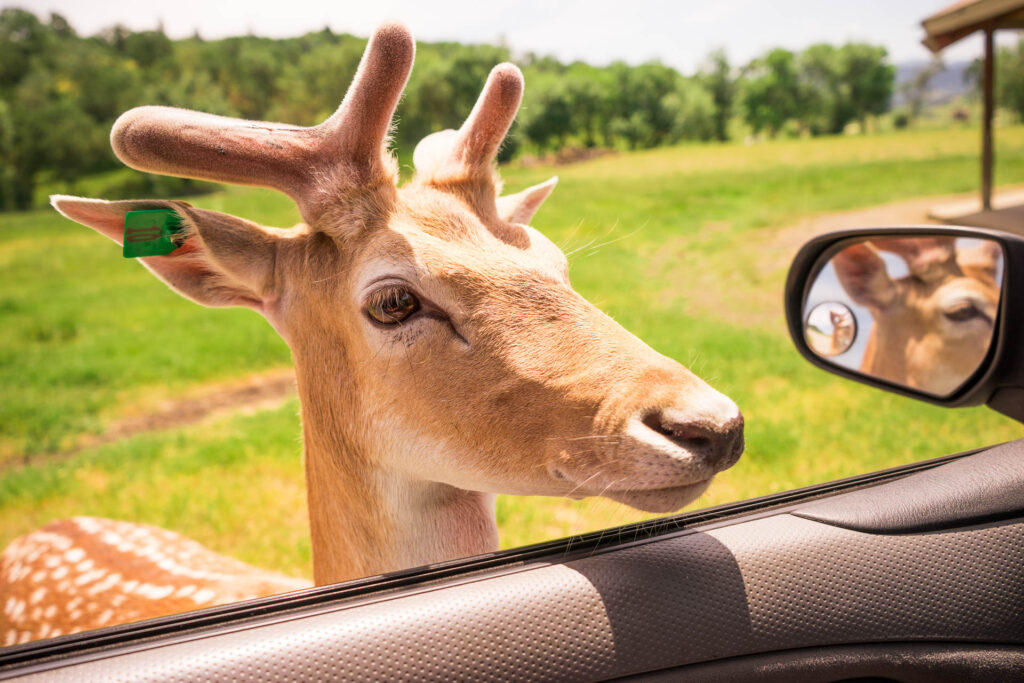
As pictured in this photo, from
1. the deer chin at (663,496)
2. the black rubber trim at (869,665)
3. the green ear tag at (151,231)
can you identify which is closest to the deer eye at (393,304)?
the green ear tag at (151,231)

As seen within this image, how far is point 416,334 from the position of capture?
1.62 meters

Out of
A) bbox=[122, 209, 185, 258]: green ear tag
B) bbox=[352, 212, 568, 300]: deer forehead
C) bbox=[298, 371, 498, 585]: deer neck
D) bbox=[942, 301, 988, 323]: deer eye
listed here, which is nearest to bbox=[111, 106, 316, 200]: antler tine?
bbox=[122, 209, 185, 258]: green ear tag

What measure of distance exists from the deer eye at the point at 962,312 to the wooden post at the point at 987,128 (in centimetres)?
1307

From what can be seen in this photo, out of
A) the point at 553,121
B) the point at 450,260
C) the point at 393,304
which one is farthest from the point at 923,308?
the point at 553,121

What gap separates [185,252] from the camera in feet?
6.01

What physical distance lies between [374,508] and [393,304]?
1.76ft

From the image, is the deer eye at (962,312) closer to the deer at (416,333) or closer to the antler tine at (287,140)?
the deer at (416,333)

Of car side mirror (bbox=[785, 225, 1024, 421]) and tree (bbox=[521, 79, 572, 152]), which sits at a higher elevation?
tree (bbox=[521, 79, 572, 152])

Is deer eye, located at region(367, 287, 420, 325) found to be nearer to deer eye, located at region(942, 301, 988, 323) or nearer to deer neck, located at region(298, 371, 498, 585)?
deer neck, located at region(298, 371, 498, 585)

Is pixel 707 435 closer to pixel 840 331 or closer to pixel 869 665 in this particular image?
pixel 869 665

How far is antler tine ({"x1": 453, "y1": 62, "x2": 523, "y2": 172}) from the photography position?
1912 mm

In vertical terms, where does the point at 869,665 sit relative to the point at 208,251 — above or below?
below

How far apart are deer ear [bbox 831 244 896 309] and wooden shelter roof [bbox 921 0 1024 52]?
35.5 ft

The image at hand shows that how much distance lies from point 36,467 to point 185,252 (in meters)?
5.60
